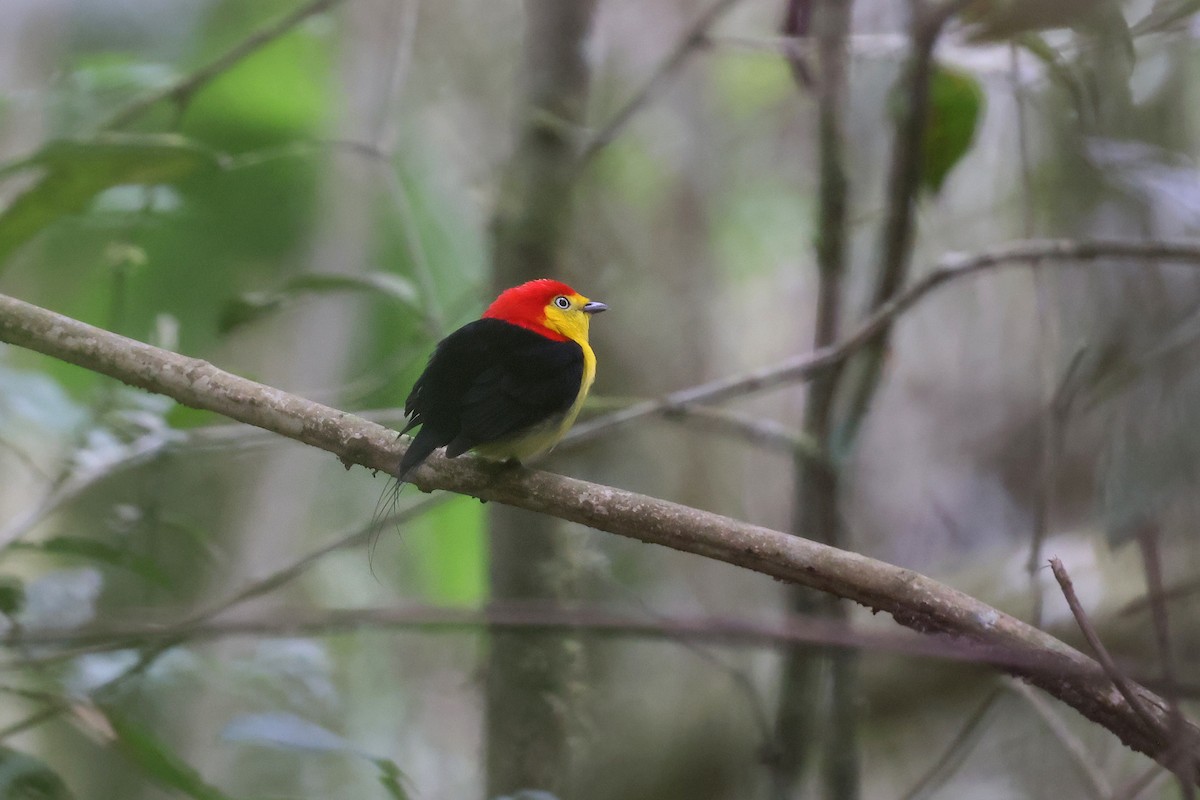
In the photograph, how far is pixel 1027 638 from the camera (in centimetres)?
137

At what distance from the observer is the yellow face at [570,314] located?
226cm

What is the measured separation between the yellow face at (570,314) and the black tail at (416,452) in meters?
0.59

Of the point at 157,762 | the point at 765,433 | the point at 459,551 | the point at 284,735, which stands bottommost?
the point at 459,551

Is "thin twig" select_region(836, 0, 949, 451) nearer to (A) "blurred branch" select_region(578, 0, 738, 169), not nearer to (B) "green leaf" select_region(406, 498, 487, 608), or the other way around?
(A) "blurred branch" select_region(578, 0, 738, 169)

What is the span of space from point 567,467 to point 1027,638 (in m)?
2.04

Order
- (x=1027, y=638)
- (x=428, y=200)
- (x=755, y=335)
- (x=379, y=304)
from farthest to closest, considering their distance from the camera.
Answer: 1. (x=755, y=335)
2. (x=428, y=200)
3. (x=379, y=304)
4. (x=1027, y=638)

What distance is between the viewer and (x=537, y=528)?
2477 mm

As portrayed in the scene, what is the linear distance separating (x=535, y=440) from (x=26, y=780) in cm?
102

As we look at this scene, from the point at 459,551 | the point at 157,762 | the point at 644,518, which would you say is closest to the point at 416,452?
the point at 644,518

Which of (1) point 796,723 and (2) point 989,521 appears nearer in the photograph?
(1) point 796,723

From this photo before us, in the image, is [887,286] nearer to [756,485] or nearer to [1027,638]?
[1027,638]

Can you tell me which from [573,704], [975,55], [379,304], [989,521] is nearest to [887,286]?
[975,55]

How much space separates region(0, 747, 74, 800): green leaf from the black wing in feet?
2.60

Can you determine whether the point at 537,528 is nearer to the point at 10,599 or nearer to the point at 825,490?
the point at 825,490
